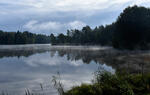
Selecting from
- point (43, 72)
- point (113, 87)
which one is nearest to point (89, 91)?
point (113, 87)

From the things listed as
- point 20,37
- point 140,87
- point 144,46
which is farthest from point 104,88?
point 20,37

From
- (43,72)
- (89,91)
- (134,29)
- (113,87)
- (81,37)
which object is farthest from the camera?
(81,37)

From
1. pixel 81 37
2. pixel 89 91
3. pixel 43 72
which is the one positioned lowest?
pixel 43 72

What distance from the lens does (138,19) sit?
41.7 meters

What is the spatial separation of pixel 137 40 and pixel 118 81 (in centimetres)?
3636

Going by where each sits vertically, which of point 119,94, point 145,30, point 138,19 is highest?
point 138,19

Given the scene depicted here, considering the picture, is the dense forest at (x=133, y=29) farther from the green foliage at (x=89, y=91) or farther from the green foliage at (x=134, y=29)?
the green foliage at (x=89, y=91)

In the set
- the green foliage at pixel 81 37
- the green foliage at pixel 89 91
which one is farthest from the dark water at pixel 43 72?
the green foliage at pixel 81 37

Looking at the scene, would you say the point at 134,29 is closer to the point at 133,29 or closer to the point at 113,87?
the point at 133,29

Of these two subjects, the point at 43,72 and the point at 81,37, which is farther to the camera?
the point at 81,37

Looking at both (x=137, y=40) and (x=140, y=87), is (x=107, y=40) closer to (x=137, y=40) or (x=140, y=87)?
(x=137, y=40)

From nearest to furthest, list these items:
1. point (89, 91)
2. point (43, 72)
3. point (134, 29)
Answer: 1. point (89, 91)
2. point (43, 72)
3. point (134, 29)

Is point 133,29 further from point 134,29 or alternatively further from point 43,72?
point 43,72

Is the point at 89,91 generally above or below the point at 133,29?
below
